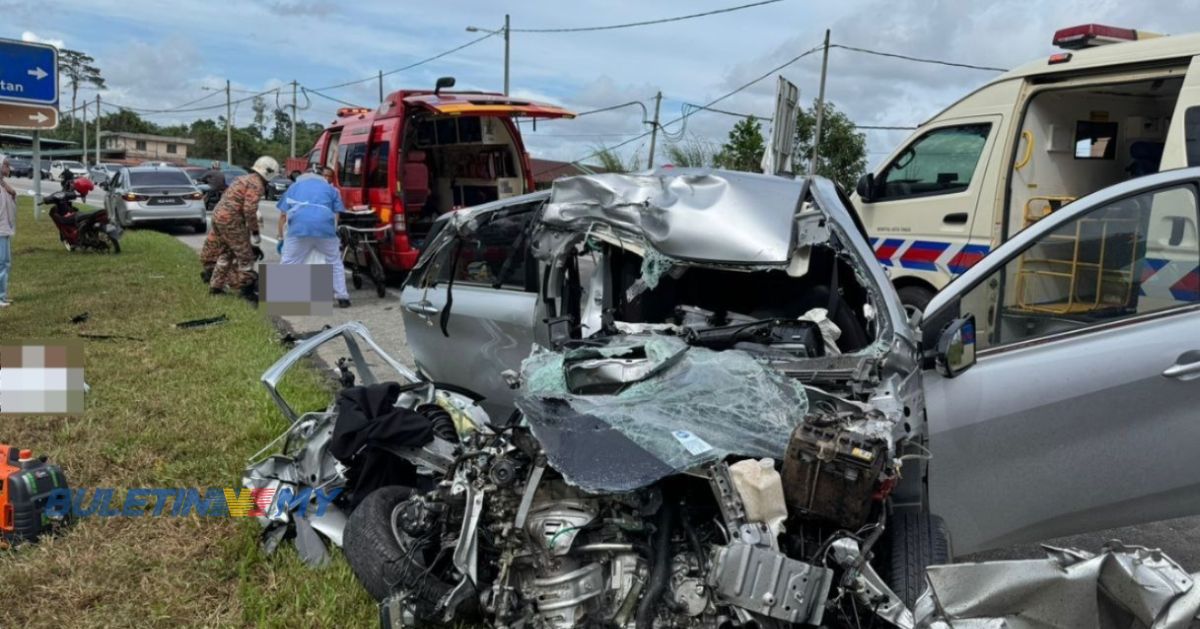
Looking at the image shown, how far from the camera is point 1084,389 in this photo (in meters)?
3.04

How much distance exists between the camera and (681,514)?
255cm

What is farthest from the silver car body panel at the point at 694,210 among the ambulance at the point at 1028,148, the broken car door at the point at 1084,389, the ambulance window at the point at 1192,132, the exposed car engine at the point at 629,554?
the ambulance window at the point at 1192,132

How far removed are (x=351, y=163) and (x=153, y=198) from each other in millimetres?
9924

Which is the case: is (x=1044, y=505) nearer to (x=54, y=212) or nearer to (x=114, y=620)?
(x=114, y=620)

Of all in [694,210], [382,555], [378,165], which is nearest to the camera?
[382,555]

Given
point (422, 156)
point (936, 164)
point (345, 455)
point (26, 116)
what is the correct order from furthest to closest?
point (422, 156) → point (26, 116) → point (936, 164) → point (345, 455)

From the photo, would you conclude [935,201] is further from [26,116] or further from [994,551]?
[26,116]

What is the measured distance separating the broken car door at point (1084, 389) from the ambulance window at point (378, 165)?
7898mm

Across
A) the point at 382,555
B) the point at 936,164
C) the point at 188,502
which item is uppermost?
the point at 936,164

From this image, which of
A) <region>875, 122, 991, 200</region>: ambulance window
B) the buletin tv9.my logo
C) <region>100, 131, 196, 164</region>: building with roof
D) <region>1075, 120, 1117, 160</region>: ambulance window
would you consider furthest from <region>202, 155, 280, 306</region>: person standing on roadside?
<region>100, 131, 196, 164</region>: building with roof

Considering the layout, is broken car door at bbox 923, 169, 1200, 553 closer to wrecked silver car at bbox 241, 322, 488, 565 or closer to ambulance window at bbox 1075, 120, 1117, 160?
wrecked silver car at bbox 241, 322, 488, 565

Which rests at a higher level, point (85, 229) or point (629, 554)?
point (85, 229)

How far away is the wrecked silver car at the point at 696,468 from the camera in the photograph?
2.38 metres

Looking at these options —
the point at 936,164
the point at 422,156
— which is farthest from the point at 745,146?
the point at 936,164
